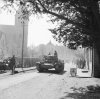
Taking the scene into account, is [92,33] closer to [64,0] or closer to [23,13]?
[64,0]

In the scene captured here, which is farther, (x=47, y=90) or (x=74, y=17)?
(x=74, y=17)

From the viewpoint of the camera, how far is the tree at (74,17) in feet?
42.3

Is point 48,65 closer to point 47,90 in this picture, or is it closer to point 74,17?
point 74,17

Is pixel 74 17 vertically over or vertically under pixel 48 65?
over

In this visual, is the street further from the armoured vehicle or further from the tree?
the armoured vehicle

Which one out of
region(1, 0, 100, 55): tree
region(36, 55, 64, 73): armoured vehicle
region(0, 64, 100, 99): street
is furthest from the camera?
region(36, 55, 64, 73): armoured vehicle

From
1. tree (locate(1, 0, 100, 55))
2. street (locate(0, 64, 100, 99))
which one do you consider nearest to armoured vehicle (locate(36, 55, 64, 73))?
tree (locate(1, 0, 100, 55))

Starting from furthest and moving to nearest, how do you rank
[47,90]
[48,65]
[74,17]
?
1. [48,65]
2. [74,17]
3. [47,90]

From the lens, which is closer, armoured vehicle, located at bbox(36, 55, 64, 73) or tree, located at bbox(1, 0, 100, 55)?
tree, located at bbox(1, 0, 100, 55)

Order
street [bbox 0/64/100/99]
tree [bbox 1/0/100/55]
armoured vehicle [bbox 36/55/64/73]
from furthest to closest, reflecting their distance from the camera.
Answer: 1. armoured vehicle [bbox 36/55/64/73]
2. tree [bbox 1/0/100/55]
3. street [bbox 0/64/100/99]

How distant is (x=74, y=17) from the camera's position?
1656 centimetres

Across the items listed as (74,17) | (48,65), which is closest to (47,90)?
(74,17)

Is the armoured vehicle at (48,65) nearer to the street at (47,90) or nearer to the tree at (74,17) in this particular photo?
the tree at (74,17)

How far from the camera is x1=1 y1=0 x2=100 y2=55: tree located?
42.3 ft
